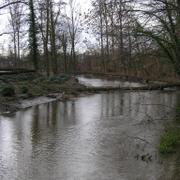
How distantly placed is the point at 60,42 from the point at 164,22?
52021mm

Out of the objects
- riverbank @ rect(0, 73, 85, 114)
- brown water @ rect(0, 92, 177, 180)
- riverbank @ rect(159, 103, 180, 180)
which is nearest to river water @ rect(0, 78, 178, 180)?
brown water @ rect(0, 92, 177, 180)

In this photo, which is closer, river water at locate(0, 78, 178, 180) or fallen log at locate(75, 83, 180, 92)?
river water at locate(0, 78, 178, 180)

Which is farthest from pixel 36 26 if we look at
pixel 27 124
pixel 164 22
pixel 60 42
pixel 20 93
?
pixel 164 22

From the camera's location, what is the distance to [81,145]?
1431 centimetres

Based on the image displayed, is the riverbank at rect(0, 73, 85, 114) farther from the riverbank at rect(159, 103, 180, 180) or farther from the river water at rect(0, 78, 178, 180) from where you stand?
the riverbank at rect(159, 103, 180, 180)

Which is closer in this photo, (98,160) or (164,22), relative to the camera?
(98,160)

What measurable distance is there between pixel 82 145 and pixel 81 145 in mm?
34

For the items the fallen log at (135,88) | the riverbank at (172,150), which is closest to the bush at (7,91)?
the fallen log at (135,88)

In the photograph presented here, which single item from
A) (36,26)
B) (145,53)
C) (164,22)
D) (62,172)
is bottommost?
(62,172)

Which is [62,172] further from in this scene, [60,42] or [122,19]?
[60,42]

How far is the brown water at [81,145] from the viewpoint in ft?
36.6

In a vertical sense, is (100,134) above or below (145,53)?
below

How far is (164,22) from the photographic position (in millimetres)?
16109

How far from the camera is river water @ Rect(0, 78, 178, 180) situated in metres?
11.1
